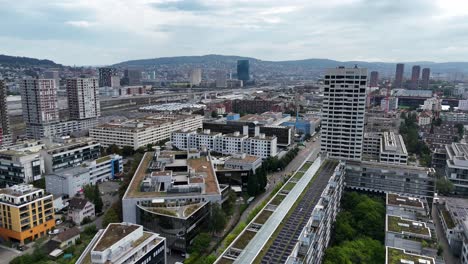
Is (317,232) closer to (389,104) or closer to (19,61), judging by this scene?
(389,104)

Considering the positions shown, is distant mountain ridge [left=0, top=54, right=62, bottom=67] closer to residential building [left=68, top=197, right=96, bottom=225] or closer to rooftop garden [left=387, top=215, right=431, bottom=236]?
residential building [left=68, top=197, right=96, bottom=225]

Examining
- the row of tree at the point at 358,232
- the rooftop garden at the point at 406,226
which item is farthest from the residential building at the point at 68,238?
the rooftop garden at the point at 406,226

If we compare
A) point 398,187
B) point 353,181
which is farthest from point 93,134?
point 398,187

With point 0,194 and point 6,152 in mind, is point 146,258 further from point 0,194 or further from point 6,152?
point 6,152

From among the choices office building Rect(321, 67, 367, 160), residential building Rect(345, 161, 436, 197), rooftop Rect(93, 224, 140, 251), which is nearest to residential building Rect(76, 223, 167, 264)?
rooftop Rect(93, 224, 140, 251)

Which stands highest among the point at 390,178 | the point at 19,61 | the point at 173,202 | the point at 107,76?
the point at 19,61

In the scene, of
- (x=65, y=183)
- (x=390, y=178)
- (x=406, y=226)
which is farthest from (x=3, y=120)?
(x=406, y=226)
